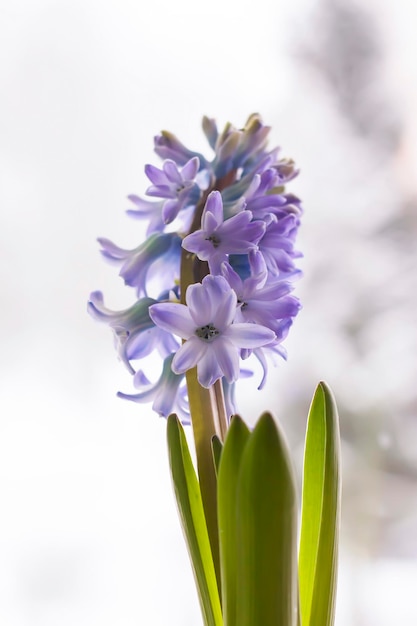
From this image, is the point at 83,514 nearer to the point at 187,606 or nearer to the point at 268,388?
the point at 187,606

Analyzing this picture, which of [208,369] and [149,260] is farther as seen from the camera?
[149,260]

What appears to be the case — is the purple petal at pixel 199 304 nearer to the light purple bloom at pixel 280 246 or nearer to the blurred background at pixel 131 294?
the light purple bloom at pixel 280 246

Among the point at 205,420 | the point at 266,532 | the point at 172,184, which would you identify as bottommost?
the point at 266,532

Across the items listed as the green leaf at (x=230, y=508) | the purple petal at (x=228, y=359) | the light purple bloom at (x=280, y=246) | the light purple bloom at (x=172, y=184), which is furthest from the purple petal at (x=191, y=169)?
the green leaf at (x=230, y=508)

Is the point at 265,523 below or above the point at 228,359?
below

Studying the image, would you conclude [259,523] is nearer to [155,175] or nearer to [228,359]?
[228,359]

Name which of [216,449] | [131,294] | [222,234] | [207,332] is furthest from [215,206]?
[131,294]

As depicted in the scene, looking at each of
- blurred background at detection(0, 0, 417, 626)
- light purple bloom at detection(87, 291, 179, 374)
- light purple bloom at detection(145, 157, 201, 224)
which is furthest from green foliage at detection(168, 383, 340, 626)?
blurred background at detection(0, 0, 417, 626)

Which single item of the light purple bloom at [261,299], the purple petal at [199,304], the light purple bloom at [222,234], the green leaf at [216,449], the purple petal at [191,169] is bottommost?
the green leaf at [216,449]
